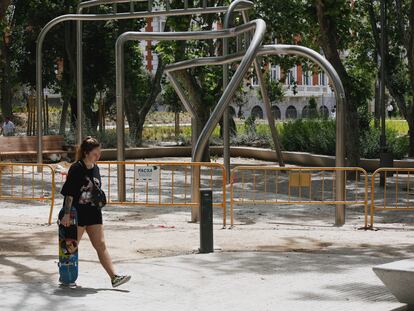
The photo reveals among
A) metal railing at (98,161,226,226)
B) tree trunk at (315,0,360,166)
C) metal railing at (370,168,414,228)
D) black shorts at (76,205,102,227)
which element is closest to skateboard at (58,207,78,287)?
black shorts at (76,205,102,227)

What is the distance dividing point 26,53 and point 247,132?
10.3 metres

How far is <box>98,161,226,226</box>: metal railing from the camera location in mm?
15633

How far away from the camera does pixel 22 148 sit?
92.2ft

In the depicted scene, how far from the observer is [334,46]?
2436cm

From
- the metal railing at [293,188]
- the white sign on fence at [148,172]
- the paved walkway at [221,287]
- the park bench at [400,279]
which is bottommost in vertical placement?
the paved walkway at [221,287]

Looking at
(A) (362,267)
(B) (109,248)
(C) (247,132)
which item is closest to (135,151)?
(C) (247,132)

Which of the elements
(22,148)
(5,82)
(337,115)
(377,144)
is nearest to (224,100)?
(337,115)

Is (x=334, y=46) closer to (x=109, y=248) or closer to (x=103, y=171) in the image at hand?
(x=103, y=171)

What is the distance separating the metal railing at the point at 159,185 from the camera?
15633 mm

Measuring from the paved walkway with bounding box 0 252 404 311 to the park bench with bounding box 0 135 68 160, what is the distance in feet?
54.6

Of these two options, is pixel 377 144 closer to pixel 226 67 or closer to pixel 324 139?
pixel 324 139

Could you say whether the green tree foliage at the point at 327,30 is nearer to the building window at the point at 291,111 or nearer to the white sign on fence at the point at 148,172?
the white sign on fence at the point at 148,172

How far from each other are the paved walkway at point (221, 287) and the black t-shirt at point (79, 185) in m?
0.87

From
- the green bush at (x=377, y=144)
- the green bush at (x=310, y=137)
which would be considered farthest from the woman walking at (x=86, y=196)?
the green bush at (x=310, y=137)
